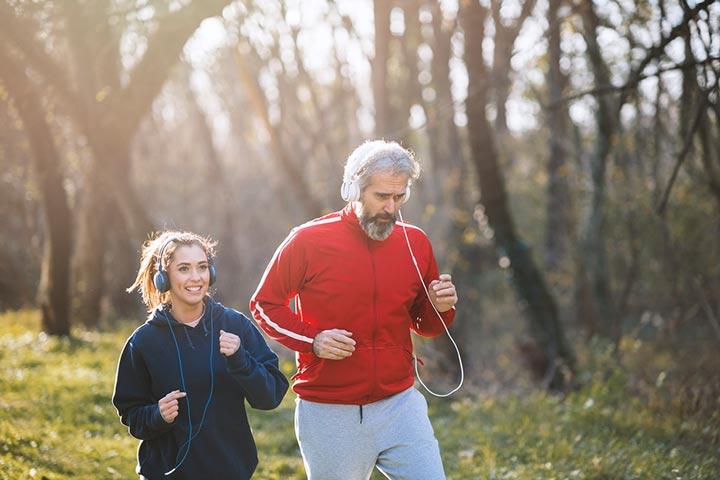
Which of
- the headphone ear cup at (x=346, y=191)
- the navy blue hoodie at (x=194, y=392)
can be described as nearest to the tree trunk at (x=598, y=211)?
the headphone ear cup at (x=346, y=191)

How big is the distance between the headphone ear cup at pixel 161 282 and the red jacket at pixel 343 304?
1.46ft

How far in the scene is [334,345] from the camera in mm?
3939

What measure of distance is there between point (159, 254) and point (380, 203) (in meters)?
1.10

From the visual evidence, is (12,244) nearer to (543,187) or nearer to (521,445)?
(543,187)

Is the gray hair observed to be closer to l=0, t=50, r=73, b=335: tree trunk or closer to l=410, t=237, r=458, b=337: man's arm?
l=410, t=237, r=458, b=337: man's arm

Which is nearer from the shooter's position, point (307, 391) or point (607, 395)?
point (307, 391)

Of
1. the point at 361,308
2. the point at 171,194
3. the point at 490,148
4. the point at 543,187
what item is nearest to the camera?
the point at 361,308

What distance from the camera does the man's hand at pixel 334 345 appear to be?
12.9 feet

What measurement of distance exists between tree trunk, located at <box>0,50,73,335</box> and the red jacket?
8684 millimetres

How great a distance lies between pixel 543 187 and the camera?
23.3 metres

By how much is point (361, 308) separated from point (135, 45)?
11905 mm

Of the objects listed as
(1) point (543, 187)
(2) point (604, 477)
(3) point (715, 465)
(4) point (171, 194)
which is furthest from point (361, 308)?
(4) point (171, 194)

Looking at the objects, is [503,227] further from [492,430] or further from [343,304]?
[343,304]

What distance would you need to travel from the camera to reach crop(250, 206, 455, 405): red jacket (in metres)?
4.15
